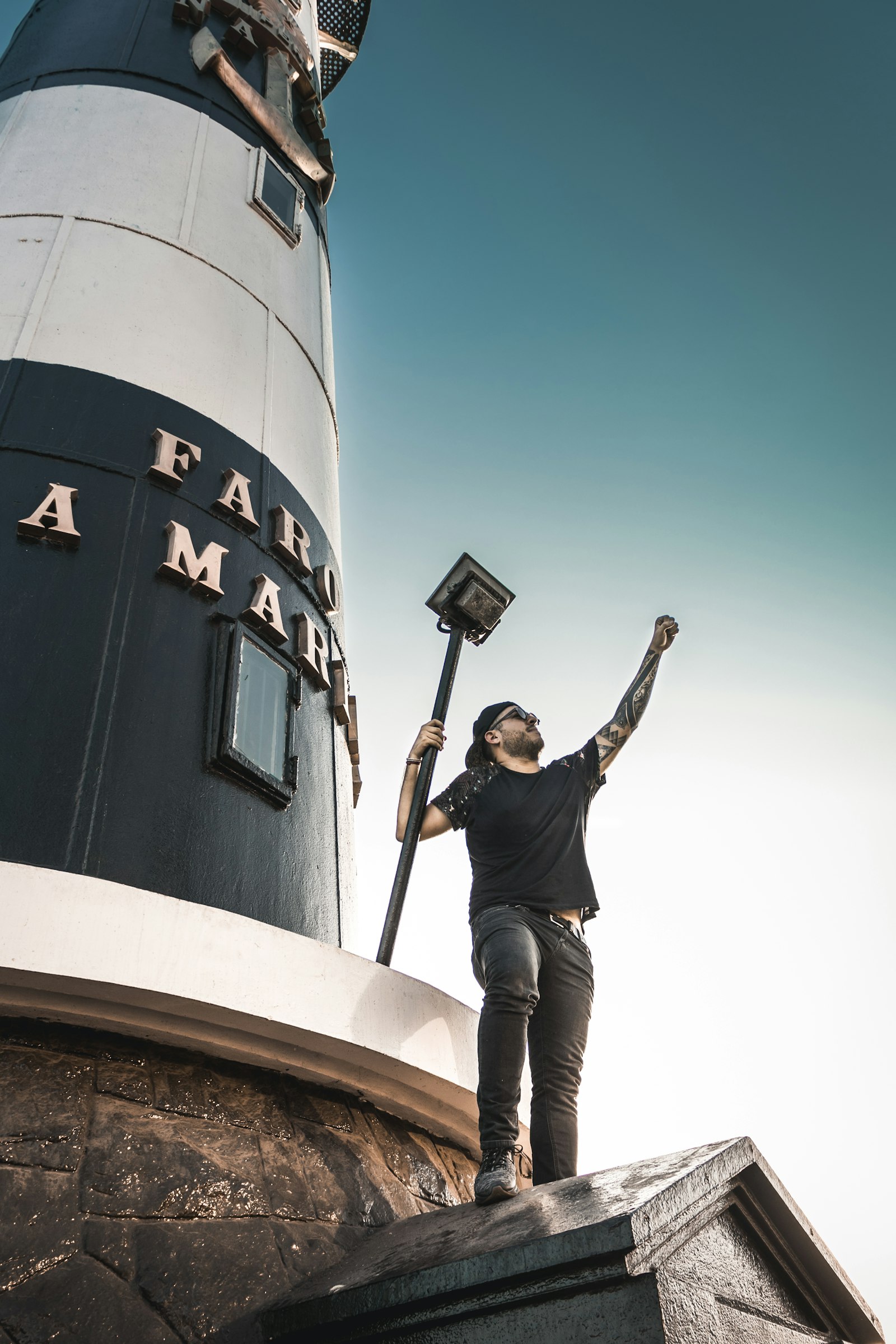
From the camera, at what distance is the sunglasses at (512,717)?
411cm

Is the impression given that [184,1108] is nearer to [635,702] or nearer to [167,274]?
[635,702]

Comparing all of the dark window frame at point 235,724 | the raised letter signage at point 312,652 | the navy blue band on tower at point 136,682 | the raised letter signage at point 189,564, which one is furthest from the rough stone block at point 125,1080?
the raised letter signage at point 312,652

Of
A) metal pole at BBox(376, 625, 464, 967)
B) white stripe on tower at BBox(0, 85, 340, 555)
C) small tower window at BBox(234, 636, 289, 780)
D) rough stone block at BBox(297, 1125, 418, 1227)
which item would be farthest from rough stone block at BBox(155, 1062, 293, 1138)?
white stripe on tower at BBox(0, 85, 340, 555)

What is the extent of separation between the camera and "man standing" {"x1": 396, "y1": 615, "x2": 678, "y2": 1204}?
2.89 meters

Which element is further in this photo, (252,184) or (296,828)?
(252,184)

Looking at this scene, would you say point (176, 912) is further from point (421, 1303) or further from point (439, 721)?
point (439, 721)

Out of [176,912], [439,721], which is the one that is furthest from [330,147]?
[176,912]

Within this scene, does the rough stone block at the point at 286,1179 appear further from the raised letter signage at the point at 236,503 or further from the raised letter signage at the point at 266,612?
the raised letter signage at the point at 236,503

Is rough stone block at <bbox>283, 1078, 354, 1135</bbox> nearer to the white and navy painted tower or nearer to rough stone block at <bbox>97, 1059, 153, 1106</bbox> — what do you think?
rough stone block at <bbox>97, 1059, 153, 1106</bbox>

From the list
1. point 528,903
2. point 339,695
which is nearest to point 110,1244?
point 528,903

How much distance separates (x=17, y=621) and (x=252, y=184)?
4.58 m

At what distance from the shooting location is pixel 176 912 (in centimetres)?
284

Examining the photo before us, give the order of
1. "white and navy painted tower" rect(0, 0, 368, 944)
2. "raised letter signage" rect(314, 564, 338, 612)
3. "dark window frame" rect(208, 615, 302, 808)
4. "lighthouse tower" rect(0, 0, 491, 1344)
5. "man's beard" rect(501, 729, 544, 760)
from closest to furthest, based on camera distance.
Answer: "lighthouse tower" rect(0, 0, 491, 1344), "white and navy painted tower" rect(0, 0, 368, 944), "dark window frame" rect(208, 615, 302, 808), "man's beard" rect(501, 729, 544, 760), "raised letter signage" rect(314, 564, 338, 612)

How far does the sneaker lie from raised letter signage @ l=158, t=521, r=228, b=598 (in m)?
2.37
